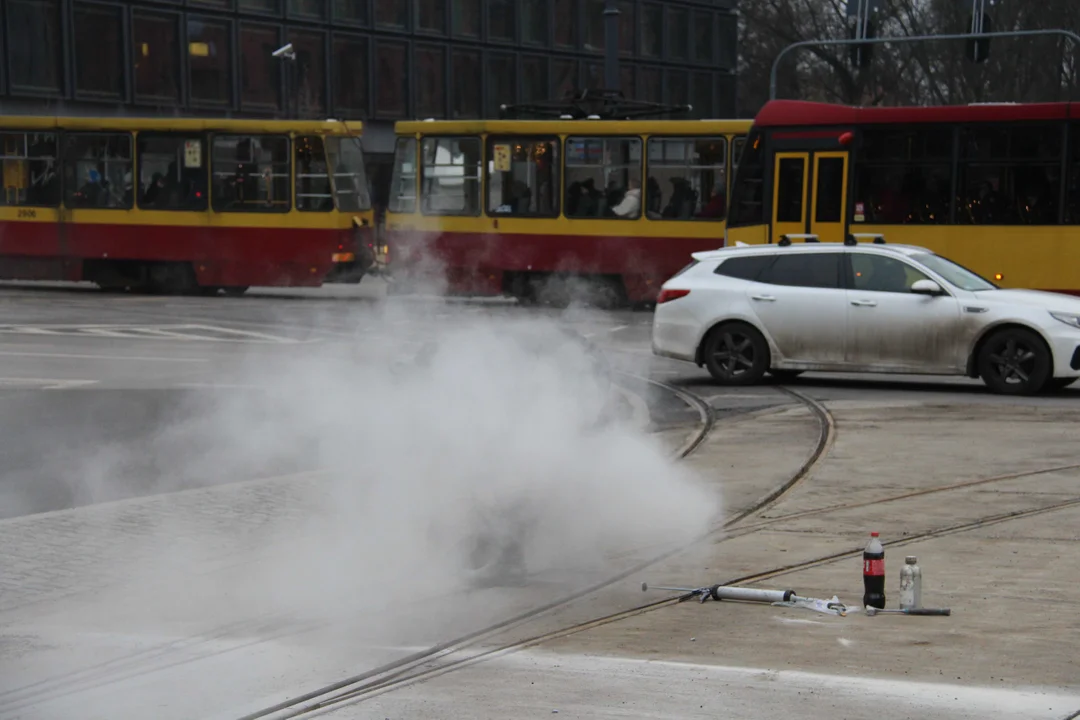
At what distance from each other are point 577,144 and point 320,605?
19898mm

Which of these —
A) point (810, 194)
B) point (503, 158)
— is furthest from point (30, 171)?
point (810, 194)

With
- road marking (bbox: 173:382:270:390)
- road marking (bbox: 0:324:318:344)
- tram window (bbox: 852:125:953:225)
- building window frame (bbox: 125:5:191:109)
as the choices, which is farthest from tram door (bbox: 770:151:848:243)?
building window frame (bbox: 125:5:191:109)

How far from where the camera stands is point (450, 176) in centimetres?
2661

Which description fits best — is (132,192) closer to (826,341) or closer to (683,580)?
(826,341)

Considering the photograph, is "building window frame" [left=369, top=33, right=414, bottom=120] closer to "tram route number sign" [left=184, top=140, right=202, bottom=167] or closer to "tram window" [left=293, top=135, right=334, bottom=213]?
"tram route number sign" [left=184, top=140, right=202, bottom=167]

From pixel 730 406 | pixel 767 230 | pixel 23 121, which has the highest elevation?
pixel 23 121

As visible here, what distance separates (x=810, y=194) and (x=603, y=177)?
5.12 m

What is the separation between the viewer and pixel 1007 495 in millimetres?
9383

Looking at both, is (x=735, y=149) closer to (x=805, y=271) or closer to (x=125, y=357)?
(x=805, y=271)

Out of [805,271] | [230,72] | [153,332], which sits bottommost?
[153,332]

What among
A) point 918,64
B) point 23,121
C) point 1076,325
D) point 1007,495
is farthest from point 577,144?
point 918,64

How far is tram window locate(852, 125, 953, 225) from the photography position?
20656 mm

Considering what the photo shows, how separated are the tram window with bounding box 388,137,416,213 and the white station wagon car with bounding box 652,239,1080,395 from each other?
444 inches

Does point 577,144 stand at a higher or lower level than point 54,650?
higher
